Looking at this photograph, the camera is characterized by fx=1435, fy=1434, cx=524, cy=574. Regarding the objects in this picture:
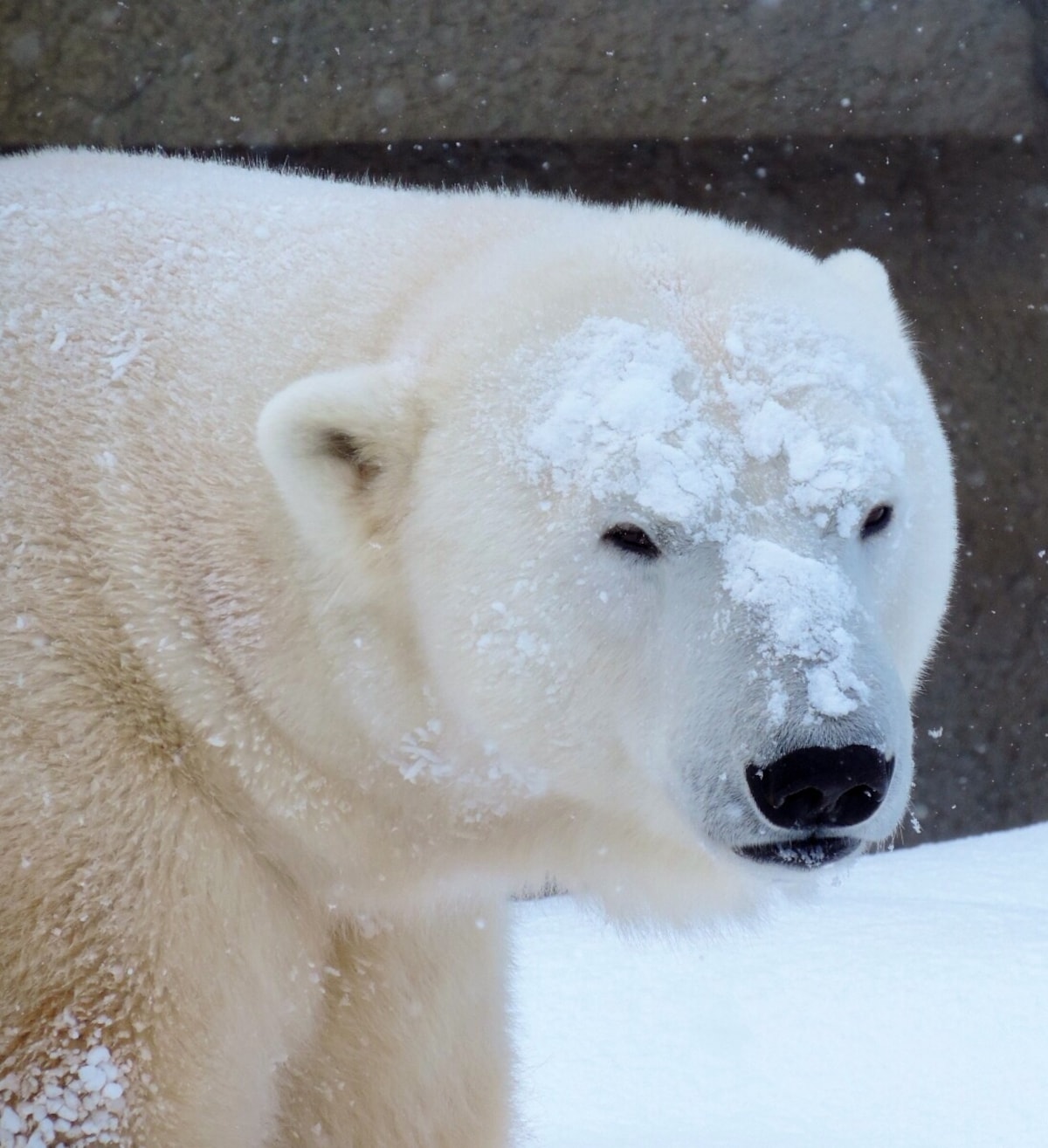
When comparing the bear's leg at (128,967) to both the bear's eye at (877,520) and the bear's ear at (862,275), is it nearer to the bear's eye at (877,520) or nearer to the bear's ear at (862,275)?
the bear's eye at (877,520)

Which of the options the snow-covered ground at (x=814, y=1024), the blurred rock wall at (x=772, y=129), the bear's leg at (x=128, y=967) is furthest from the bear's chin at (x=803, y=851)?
the blurred rock wall at (x=772, y=129)

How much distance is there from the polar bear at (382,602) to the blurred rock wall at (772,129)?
198 centimetres

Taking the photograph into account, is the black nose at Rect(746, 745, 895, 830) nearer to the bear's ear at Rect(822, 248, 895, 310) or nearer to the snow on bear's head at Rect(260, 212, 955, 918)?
the snow on bear's head at Rect(260, 212, 955, 918)

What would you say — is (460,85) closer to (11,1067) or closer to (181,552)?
(181,552)

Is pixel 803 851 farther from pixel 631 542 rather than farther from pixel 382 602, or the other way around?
Answer: pixel 382 602

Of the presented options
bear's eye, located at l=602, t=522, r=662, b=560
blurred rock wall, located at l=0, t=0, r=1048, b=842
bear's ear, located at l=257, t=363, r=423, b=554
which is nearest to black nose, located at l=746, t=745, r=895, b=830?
bear's eye, located at l=602, t=522, r=662, b=560

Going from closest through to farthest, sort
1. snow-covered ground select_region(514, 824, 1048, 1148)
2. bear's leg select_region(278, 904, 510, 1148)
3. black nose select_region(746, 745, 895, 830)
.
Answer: black nose select_region(746, 745, 895, 830) → bear's leg select_region(278, 904, 510, 1148) → snow-covered ground select_region(514, 824, 1048, 1148)

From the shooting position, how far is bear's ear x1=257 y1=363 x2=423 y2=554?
1812 millimetres

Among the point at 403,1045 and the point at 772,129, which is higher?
the point at 772,129

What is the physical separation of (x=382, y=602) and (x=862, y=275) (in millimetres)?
979

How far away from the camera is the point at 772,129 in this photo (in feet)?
15.0

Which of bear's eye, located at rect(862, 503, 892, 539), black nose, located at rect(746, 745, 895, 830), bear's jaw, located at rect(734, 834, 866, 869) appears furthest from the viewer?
bear's eye, located at rect(862, 503, 892, 539)

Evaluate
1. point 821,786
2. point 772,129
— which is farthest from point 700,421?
point 772,129

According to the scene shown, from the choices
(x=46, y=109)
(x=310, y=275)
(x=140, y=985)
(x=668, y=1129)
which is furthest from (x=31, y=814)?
(x=46, y=109)
